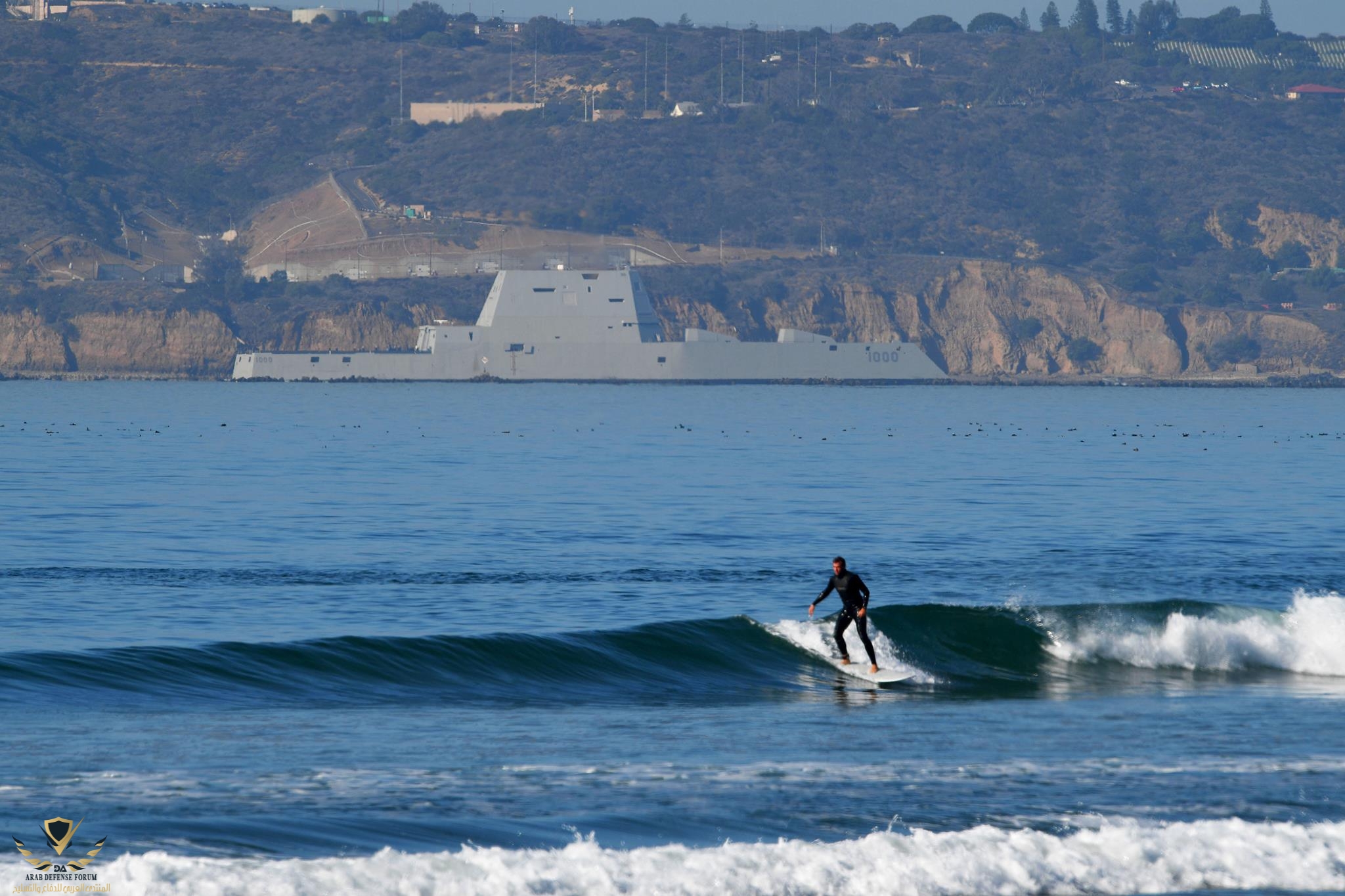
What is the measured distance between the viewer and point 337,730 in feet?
48.0

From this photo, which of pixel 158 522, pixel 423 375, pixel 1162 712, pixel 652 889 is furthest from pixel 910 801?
pixel 423 375

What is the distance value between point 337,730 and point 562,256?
18075 centimetres

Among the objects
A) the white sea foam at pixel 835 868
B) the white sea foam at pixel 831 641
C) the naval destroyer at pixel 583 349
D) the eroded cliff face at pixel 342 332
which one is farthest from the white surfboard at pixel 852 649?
the eroded cliff face at pixel 342 332

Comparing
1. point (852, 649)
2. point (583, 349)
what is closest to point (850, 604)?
point (852, 649)

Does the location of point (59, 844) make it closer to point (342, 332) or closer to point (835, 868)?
point (835, 868)

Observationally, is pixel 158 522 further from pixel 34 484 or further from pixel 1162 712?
pixel 1162 712

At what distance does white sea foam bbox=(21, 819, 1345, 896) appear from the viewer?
10.3 meters

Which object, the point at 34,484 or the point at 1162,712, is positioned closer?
the point at 1162,712

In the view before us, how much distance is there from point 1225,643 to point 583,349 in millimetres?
124606

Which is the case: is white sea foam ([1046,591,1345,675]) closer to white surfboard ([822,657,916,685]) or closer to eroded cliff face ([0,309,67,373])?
white surfboard ([822,657,916,685])

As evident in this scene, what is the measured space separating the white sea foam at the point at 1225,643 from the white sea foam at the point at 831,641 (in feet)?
6.95

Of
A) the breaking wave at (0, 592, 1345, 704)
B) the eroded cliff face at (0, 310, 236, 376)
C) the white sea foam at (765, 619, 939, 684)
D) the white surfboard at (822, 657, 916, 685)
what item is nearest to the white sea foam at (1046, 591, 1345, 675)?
the breaking wave at (0, 592, 1345, 704)

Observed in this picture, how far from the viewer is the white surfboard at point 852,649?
18109mm

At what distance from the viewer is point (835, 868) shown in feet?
35.2
